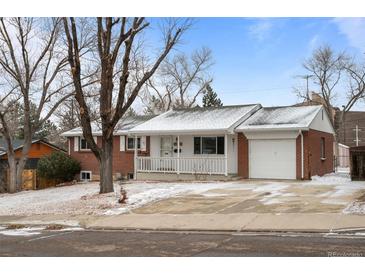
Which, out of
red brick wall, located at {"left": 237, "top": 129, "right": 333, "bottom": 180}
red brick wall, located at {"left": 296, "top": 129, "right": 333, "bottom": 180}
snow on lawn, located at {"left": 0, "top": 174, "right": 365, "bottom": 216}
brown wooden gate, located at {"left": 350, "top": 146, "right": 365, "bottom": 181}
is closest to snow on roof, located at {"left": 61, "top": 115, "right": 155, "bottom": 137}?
red brick wall, located at {"left": 237, "top": 129, "right": 333, "bottom": 180}

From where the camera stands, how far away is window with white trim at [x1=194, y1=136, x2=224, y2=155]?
25.4m

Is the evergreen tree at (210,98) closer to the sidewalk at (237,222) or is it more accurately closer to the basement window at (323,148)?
the basement window at (323,148)

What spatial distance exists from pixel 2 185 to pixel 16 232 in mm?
18655

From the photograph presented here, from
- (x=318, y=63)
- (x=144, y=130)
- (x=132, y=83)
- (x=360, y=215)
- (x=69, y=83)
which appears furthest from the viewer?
(x=318, y=63)

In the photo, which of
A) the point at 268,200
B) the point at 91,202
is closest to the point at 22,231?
the point at 91,202

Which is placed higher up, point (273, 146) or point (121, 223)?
point (273, 146)

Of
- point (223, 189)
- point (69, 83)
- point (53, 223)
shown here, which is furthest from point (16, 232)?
point (69, 83)

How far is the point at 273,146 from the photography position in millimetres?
23562

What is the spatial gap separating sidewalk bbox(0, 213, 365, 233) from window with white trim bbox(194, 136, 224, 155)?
38.7 feet

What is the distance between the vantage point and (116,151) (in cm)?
2938

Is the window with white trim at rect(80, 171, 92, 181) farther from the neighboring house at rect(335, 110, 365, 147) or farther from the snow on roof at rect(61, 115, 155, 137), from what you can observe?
the neighboring house at rect(335, 110, 365, 147)

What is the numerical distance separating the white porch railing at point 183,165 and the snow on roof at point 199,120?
1581mm

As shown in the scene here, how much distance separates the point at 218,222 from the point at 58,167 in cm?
1876

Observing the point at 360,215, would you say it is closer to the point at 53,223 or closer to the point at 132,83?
the point at 53,223
